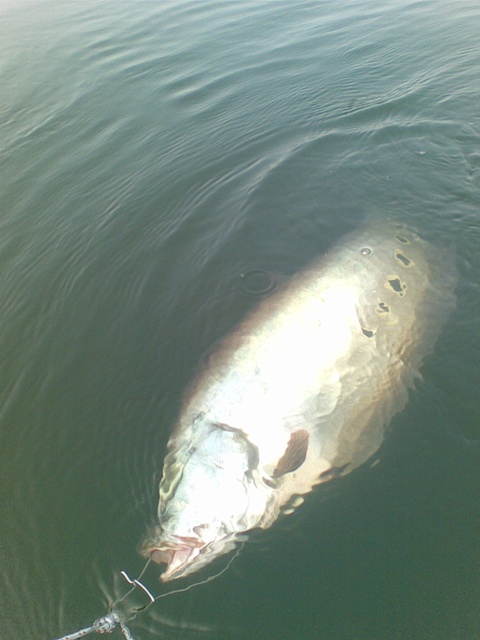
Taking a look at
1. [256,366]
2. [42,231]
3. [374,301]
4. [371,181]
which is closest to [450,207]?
[371,181]

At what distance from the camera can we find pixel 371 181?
891cm

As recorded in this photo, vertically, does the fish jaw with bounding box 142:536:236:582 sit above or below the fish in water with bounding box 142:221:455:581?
below

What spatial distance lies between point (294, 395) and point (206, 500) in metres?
1.53

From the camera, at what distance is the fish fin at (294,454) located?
555 cm

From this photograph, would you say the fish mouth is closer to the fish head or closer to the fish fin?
the fish head

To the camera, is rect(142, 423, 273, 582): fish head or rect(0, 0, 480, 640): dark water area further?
rect(142, 423, 273, 582): fish head

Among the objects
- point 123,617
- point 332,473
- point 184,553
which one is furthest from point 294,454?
point 123,617

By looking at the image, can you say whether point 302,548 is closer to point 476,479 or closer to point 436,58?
point 476,479

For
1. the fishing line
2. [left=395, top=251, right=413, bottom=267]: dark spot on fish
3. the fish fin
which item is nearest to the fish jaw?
the fishing line

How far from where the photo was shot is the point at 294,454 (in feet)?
18.5

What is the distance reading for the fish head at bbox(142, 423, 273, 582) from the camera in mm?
5133

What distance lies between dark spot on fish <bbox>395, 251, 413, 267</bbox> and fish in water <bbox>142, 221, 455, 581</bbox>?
0.02m


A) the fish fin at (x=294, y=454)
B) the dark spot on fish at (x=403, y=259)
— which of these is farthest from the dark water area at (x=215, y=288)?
the dark spot on fish at (x=403, y=259)

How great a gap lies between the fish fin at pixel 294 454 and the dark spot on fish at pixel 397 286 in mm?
2412
